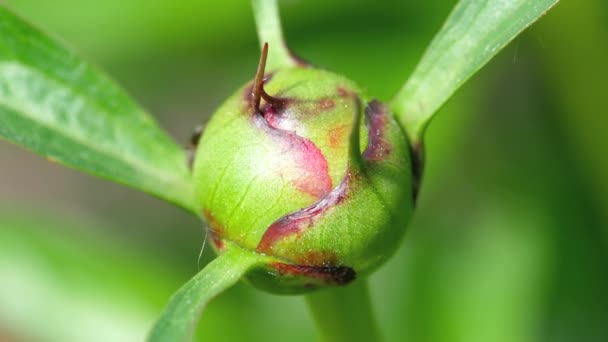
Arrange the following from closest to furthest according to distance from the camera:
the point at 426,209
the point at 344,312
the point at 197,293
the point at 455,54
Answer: the point at 197,293 < the point at 455,54 < the point at 344,312 < the point at 426,209

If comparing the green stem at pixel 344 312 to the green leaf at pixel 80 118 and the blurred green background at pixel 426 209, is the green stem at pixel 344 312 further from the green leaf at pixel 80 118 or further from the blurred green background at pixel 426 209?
the blurred green background at pixel 426 209

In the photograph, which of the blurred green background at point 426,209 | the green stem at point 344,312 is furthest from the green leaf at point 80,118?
the blurred green background at point 426,209

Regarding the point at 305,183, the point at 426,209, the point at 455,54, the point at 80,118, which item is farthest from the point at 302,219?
the point at 426,209

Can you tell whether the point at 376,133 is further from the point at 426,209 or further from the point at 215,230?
the point at 426,209

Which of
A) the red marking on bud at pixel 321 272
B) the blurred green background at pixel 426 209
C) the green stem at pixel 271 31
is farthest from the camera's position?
the blurred green background at pixel 426 209

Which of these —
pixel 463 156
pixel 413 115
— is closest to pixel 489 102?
pixel 463 156

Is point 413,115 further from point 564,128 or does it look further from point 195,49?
point 195,49

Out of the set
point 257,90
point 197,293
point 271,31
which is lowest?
point 197,293
